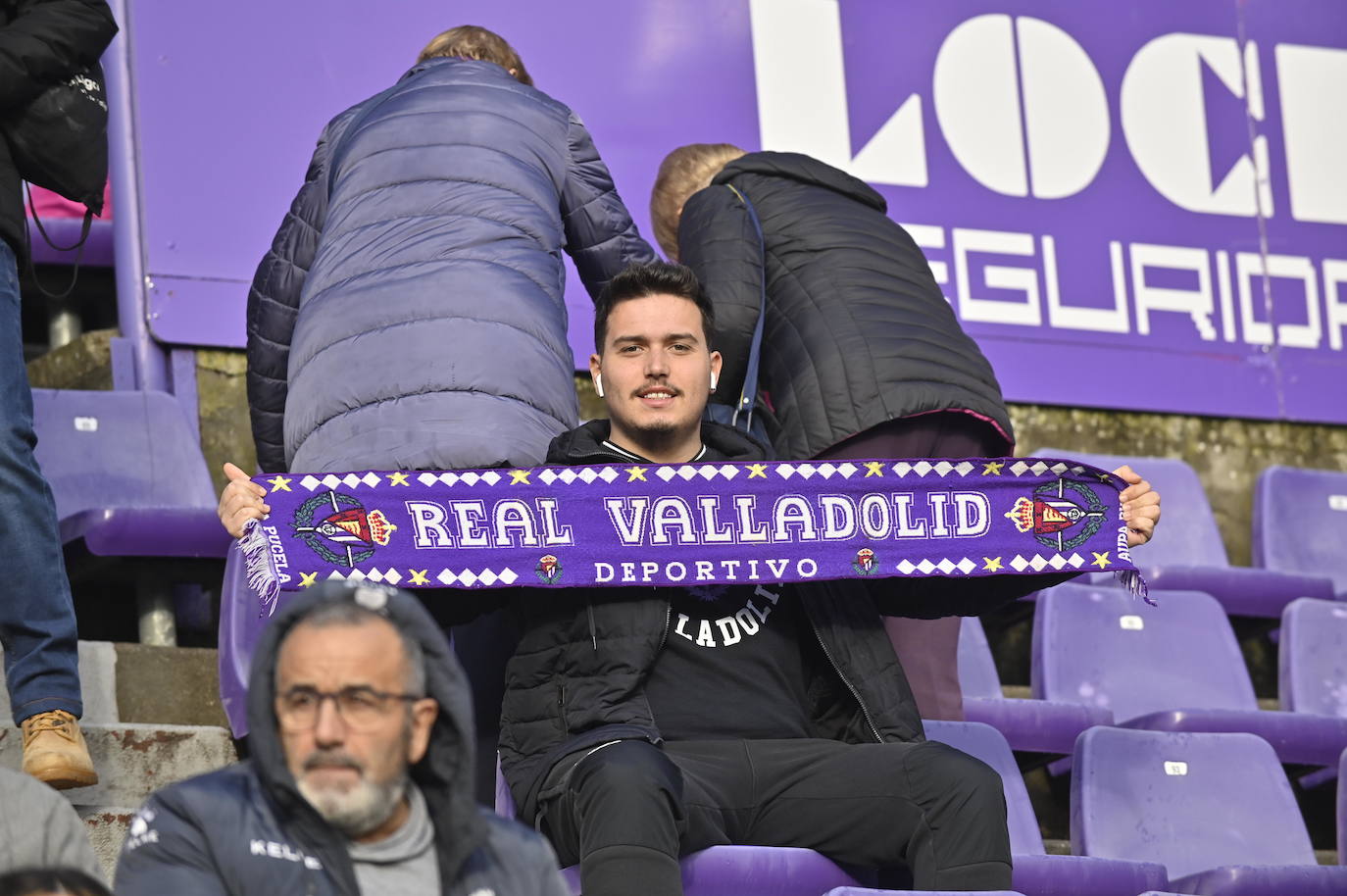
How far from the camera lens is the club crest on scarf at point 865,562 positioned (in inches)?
159

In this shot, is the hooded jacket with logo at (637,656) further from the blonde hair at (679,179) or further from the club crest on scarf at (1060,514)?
the blonde hair at (679,179)

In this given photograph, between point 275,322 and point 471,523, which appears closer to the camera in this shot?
point 471,523

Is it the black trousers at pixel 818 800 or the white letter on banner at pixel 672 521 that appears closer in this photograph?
the black trousers at pixel 818 800

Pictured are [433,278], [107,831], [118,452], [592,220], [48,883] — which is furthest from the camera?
→ [118,452]

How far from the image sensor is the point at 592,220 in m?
4.72

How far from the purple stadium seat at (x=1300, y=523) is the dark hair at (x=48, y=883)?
16.1 ft

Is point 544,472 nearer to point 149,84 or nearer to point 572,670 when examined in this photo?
point 572,670

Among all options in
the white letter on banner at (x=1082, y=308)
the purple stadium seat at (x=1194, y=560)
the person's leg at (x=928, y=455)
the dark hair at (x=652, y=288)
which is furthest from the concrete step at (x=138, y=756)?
the white letter on banner at (x=1082, y=308)

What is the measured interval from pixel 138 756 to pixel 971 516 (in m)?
1.60

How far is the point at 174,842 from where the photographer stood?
95.3 inches

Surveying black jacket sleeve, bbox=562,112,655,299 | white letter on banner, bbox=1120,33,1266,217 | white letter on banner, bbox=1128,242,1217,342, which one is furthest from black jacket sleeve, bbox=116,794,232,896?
white letter on banner, bbox=1120,33,1266,217

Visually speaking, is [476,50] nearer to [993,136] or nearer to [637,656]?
[637,656]

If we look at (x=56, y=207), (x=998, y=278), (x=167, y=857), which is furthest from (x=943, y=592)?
(x=56, y=207)

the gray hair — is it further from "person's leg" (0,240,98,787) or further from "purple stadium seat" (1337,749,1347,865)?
"purple stadium seat" (1337,749,1347,865)
